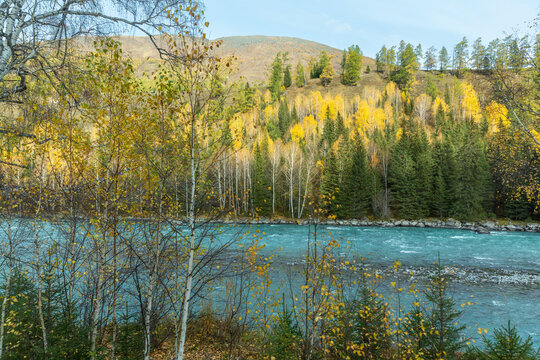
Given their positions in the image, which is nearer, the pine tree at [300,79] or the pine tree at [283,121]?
the pine tree at [283,121]

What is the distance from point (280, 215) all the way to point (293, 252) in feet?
56.3

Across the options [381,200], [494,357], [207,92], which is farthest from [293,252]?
[381,200]

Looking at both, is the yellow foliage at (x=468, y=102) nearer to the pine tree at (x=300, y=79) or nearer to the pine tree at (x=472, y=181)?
the pine tree at (x=472, y=181)

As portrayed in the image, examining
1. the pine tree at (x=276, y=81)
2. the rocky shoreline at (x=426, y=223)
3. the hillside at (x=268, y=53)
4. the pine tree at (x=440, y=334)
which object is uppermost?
the hillside at (x=268, y=53)

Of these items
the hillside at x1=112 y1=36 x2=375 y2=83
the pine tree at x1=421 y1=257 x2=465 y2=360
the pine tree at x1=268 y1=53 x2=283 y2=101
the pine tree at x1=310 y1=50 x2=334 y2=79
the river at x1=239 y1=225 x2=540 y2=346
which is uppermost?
the hillside at x1=112 y1=36 x2=375 y2=83

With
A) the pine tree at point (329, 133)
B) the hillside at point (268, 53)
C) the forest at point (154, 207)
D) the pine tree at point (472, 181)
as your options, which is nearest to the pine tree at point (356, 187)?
the pine tree at point (329, 133)

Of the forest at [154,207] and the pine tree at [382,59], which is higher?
the pine tree at [382,59]

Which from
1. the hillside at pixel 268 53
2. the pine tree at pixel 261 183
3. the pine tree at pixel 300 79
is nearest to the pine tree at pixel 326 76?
the pine tree at pixel 300 79

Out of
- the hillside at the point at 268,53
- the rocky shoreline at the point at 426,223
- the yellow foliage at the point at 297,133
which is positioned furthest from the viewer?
the hillside at the point at 268,53

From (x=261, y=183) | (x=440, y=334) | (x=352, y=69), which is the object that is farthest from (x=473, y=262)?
(x=352, y=69)

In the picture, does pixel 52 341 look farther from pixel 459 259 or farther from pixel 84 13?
pixel 459 259

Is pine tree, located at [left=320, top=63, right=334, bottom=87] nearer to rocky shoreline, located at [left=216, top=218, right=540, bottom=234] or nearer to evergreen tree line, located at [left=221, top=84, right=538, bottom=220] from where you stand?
evergreen tree line, located at [left=221, top=84, right=538, bottom=220]

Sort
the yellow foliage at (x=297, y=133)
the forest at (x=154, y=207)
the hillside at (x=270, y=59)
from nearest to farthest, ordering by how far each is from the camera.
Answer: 1. the forest at (x=154, y=207)
2. the hillside at (x=270, y=59)
3. the yellow foliage at (x=297, y=133)

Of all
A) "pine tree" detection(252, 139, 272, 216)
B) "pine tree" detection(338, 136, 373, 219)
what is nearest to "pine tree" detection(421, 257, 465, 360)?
"pine tree" detection(252, 139, 272, 216)
